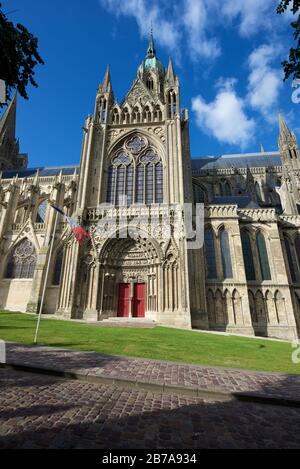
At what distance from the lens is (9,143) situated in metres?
52.1

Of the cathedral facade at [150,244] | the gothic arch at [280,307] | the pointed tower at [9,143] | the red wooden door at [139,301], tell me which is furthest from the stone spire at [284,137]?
the pointed tower at [9,143]

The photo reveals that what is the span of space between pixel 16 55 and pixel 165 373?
9.17 meters

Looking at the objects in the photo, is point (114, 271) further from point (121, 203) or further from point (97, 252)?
point (121, 203)

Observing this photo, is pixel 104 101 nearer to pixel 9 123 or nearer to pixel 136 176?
pixel 136 176

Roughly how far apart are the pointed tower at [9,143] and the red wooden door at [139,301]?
4500 cm

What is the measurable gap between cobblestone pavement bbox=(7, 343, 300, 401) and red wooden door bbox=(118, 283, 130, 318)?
1307cm

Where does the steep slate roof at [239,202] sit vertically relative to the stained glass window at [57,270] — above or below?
above

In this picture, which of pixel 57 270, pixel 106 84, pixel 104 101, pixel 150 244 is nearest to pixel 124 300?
pixel 150 244

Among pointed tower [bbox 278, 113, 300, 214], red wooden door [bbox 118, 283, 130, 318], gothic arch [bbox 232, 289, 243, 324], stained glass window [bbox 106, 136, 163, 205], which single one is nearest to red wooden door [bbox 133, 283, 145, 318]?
red wooden door [bbox 118, 283, 130, 318]

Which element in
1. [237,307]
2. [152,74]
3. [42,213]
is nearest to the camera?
[237,307]

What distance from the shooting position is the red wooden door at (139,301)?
65.1 feet

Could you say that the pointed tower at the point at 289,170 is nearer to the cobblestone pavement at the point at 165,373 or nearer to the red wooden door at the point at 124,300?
the red wooden door at the point at 124,300

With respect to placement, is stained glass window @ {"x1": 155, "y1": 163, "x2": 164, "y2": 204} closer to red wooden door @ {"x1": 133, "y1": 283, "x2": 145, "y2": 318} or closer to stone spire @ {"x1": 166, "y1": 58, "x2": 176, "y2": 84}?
red wooden door @ {"x1": 133, "y1": 283, "x2": 145, "y2": 318}

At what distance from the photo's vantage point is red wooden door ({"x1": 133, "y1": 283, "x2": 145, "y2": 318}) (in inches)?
781
